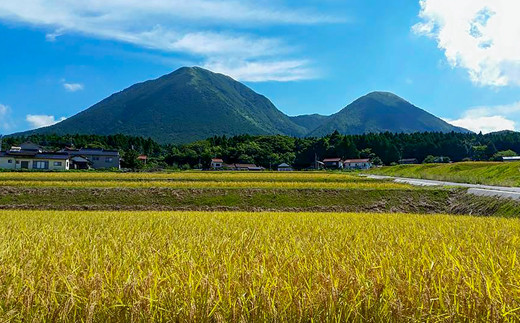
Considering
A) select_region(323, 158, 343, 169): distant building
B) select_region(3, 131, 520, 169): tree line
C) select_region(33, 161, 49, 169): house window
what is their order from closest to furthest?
select_region(33, 161, 49, 169): house window
select_region(323, 158, 343, 169): distant building
select_region(3, 131, 520, 169): tree line

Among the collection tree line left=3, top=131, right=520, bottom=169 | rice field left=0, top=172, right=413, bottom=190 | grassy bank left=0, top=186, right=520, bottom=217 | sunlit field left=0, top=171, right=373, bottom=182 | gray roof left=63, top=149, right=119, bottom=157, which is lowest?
grassy bank left=0, top=186, right=520, bottom=217

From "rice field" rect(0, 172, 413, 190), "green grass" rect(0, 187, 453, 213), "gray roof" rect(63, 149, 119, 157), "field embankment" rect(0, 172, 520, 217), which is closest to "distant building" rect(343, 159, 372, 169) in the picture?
"gray roof" rect(63, 149, 119, 157)

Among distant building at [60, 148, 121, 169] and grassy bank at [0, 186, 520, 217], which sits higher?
distant building at [60, 148, 121, 169]

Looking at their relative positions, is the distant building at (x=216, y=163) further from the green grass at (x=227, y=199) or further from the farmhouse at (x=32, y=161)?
the green grass at (x=227, y=199)

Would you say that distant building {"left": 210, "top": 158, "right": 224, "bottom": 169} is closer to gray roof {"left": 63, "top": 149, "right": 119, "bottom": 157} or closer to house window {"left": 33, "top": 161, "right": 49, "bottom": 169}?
gray roof {"left": 63, "top": 149, "right": 119, "bottom": 157}

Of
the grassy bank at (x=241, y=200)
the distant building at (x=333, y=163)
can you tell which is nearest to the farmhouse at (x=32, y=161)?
the grassy bank at (x=241, y=200)

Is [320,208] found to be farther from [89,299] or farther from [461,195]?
[89,299]

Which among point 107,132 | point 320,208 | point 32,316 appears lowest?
point 320,208

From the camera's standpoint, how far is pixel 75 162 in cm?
7181

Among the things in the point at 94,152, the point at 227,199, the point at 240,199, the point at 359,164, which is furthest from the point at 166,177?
the point at 359,164

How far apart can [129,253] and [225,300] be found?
1.84m

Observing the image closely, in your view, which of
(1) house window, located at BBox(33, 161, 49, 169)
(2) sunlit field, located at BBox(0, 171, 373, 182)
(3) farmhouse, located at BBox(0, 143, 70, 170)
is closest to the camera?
(2) sunlit field, located at BBox(0, 171, 373, 182)

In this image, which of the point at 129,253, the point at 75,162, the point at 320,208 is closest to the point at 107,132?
the point at 75,162

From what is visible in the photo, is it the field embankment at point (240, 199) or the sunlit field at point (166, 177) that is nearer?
the field embankment at point (240, 199)
